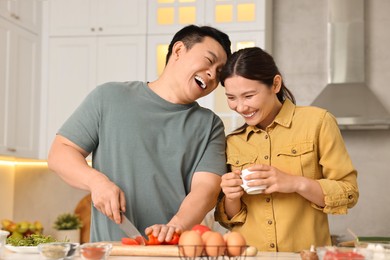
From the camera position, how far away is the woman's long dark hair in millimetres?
1933

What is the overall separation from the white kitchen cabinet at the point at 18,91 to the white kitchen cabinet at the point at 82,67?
105mm

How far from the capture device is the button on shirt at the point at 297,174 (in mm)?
1932

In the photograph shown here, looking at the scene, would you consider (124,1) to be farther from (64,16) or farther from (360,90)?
(360,90)

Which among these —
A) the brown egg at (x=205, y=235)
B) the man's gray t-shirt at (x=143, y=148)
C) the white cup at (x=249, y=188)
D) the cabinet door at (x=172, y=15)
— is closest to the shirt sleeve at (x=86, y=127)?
the man's gray t-shirt at (x=143, y=148)

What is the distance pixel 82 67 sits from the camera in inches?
169

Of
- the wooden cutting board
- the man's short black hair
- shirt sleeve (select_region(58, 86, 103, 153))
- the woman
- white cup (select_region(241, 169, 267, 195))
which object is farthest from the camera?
the man's short black hair

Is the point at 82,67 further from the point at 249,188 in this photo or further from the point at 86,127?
the point at 249,188

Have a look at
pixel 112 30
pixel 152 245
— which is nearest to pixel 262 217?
pixel 152 245

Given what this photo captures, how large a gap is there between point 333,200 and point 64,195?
309 centimetres

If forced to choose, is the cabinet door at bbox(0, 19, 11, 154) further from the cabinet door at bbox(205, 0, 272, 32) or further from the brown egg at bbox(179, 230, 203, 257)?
the brown egg at bbox(179, 230, 203, 257)

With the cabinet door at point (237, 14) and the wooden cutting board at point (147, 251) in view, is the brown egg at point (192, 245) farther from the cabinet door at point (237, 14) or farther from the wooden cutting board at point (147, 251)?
the cabinet door at point (237, 14)

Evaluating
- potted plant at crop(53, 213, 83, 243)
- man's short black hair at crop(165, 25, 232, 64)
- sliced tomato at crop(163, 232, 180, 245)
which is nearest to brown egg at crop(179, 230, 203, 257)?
sliced tomato at crop(163, 232, 180, 245)

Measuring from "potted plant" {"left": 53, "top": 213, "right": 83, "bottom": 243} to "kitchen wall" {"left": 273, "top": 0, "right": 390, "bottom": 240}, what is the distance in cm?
168

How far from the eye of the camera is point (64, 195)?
4.64 meters
